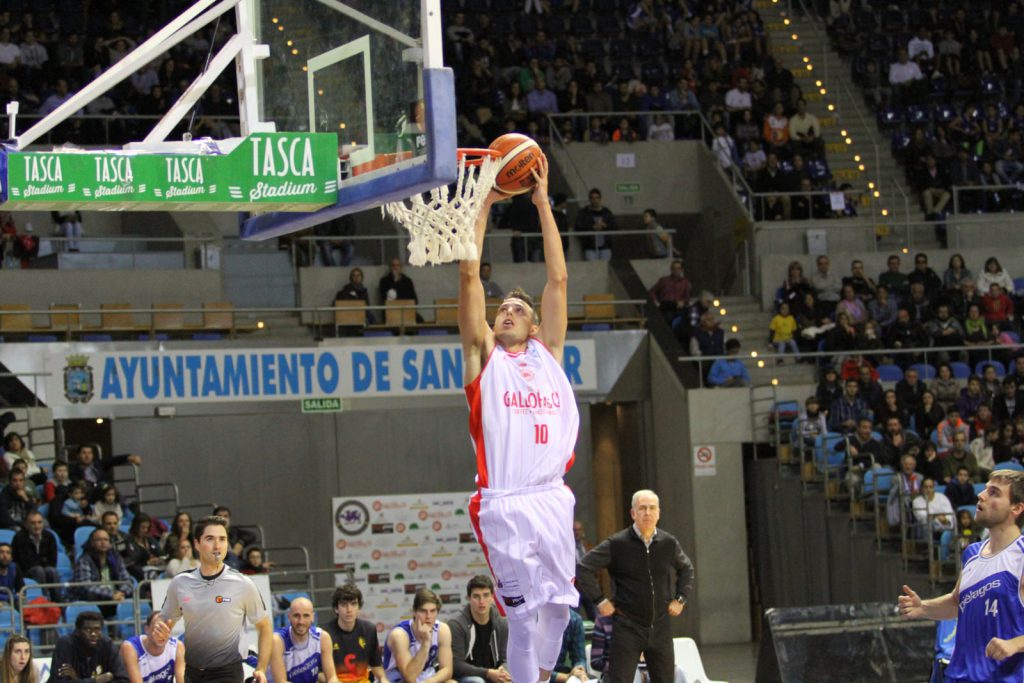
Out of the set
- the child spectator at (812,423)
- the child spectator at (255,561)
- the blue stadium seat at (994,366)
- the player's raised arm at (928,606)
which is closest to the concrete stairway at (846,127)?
the blue stadium seat at (994,366)

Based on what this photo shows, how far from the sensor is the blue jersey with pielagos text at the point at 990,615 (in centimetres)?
753

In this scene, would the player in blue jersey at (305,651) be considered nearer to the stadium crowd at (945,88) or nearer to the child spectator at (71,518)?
the child spectator at (71,518)

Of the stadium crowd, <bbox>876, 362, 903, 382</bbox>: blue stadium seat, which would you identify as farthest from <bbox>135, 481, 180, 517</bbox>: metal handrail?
the stadium crowd

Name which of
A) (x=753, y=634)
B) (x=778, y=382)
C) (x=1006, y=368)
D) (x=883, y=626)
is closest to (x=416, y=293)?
(x=778, y=382)

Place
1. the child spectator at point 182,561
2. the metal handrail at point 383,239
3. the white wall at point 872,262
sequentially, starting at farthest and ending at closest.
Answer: the white wall at point 872,262 < the metal handrail at point 383,239 < the child spectator at point 182,561

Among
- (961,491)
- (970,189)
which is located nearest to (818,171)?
(970,189)

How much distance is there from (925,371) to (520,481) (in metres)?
14.6

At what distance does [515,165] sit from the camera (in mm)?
7055

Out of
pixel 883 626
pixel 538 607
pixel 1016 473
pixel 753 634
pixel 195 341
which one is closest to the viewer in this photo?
pixel 538 607

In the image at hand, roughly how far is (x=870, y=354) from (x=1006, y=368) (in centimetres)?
178

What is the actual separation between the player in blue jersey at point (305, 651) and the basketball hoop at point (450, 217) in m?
4.44

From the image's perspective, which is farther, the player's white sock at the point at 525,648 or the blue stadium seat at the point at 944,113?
the blue stadium seat at the point at 944,113

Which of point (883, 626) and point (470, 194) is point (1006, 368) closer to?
point (883, 626)

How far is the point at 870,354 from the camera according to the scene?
2066cm
